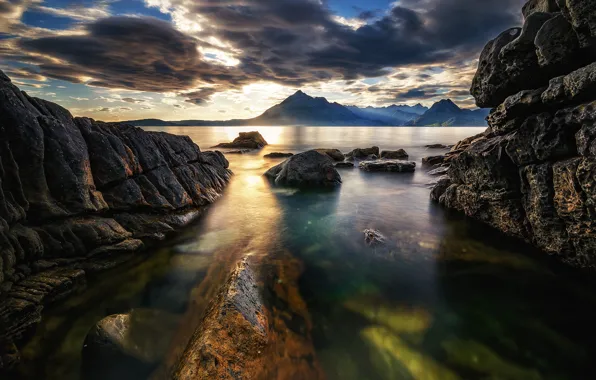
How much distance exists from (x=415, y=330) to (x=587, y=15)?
10407 mm

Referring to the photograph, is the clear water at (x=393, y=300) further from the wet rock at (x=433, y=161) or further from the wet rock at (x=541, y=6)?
the wet rock at (x=433, y=161)

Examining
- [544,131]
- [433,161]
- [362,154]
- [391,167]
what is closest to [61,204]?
[544,131]

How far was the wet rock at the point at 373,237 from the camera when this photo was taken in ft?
41.0

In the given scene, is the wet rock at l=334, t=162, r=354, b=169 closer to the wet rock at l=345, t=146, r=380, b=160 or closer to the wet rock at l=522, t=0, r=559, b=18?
the wet rock at l=345, t=146, r=380, b=160

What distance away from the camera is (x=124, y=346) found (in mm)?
6438

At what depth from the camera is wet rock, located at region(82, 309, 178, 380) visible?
596 cm

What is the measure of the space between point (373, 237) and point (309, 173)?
13205 mm

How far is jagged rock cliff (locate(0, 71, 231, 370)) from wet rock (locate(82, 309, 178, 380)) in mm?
1608

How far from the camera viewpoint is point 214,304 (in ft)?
23.2

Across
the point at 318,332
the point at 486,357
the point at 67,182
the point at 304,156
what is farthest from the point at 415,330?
the point at 304,156

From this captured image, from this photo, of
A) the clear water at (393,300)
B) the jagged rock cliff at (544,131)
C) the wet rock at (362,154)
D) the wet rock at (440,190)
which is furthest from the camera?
the wet rock at (362,154)

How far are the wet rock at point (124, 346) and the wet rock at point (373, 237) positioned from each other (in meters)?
8.74

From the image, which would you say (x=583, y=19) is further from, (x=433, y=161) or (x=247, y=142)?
(x=247, y=142)

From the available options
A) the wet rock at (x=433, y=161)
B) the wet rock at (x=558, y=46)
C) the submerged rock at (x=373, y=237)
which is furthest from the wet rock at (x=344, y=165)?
the wet rock at (x=558, y=46)
